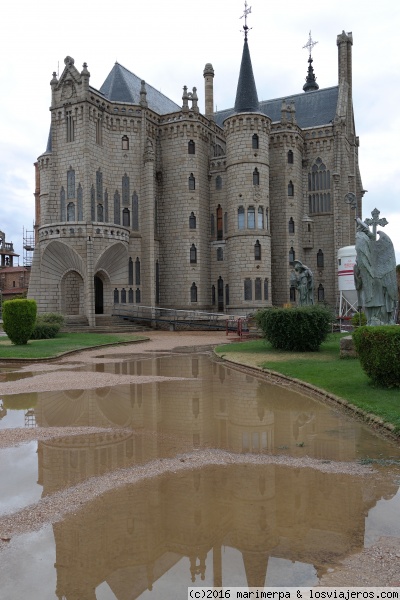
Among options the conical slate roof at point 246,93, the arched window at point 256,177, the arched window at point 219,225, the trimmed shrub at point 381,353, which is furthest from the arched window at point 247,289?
the trimmed shrub at point 381,353

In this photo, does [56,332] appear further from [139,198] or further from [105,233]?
[139,198]

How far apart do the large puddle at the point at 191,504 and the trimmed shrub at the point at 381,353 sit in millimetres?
1698

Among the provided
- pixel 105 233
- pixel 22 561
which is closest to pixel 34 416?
pixel 22 561

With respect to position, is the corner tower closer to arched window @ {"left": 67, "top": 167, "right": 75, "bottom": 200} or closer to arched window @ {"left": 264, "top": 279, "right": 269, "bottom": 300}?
arched window @ {"left": 264, "top": 279, "right": 269, "bottom": 300}

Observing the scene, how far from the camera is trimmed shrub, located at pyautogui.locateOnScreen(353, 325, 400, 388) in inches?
383

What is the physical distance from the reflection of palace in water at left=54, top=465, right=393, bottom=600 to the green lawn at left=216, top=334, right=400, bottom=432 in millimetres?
2783

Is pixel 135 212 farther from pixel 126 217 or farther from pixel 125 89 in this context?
pixel 125 89

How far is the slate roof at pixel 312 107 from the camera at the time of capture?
45750 millimetres

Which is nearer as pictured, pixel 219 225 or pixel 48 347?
pixel 48 347

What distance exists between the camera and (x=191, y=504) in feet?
16.5

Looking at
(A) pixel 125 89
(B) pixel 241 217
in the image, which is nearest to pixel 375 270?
(B) pixel 241 217

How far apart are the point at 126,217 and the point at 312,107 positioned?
Result: 21.8 meters

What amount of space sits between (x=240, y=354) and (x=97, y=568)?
14511 millimetres

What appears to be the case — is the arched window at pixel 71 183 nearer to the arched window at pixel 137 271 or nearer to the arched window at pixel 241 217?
the arched window at pixel 137 271
